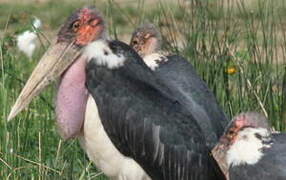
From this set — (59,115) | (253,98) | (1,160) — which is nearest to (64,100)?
(59,115)

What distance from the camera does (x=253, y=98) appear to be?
296 inches

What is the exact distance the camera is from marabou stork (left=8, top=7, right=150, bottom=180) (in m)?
6.62

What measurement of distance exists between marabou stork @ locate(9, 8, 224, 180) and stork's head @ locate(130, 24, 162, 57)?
145 cm

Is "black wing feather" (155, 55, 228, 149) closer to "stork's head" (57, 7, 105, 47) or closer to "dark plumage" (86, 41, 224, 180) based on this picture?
"dark plumage" (86, 41, 224, 180)

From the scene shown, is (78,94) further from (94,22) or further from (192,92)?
(192,92)

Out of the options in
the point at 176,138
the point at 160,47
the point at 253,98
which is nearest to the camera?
the point at 176,138

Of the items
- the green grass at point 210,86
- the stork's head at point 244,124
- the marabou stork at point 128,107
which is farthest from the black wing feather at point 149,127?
the green grass at point 210,86

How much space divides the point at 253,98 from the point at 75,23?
1298 millimetres

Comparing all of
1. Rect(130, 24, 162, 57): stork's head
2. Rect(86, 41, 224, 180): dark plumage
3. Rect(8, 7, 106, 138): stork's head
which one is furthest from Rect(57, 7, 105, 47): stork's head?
Rect(130, 24, 162, 57): stork's head

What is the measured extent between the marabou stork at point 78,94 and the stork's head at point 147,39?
1.38 meters

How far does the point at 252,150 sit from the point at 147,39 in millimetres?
2119

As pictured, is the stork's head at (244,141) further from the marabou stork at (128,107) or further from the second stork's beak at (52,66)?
the second stork's beak at (52,66)

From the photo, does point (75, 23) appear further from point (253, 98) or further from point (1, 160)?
point (253, 98)

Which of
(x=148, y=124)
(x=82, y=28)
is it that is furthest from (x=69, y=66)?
(x=148, y=124)
